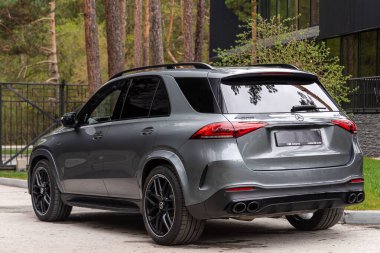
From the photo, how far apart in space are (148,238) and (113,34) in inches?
537

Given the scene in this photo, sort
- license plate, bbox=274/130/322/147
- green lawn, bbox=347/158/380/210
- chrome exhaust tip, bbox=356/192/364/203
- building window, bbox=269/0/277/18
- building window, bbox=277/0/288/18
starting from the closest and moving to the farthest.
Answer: license plate, bbox=274/130/322/147
chrome exhaust tip, bbox=356/192/364/203
green lawn, bbox=347/158/380/210
building window, bbox=277/0/288/18
building window, bbox=269/0/277/18

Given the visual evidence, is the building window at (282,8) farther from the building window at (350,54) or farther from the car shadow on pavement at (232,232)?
the car shadow on pavement at (232,232)

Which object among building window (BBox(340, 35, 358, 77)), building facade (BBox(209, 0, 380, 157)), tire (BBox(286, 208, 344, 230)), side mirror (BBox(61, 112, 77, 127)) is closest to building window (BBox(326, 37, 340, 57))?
building facade (BBox(209, 0, 380, 157))

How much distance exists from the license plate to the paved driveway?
1.09 metres

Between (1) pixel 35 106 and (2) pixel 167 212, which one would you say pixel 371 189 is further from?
(1) pixel 35 106

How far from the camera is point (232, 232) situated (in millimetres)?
10320

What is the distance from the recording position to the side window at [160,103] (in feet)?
31.2

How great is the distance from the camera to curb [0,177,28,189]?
60.7ft

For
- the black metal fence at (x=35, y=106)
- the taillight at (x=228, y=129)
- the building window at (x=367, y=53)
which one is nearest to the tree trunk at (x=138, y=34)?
the black metal fence at (x=35, y=106)

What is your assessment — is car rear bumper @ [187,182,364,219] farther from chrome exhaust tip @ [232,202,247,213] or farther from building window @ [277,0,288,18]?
building window @ [277,0,288,18]

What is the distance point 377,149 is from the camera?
2936 centimetres

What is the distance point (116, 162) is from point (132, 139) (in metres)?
0.43

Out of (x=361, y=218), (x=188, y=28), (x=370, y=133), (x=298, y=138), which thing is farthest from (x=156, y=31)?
(x=298, y=138)

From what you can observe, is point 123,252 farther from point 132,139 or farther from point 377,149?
point 377,149
